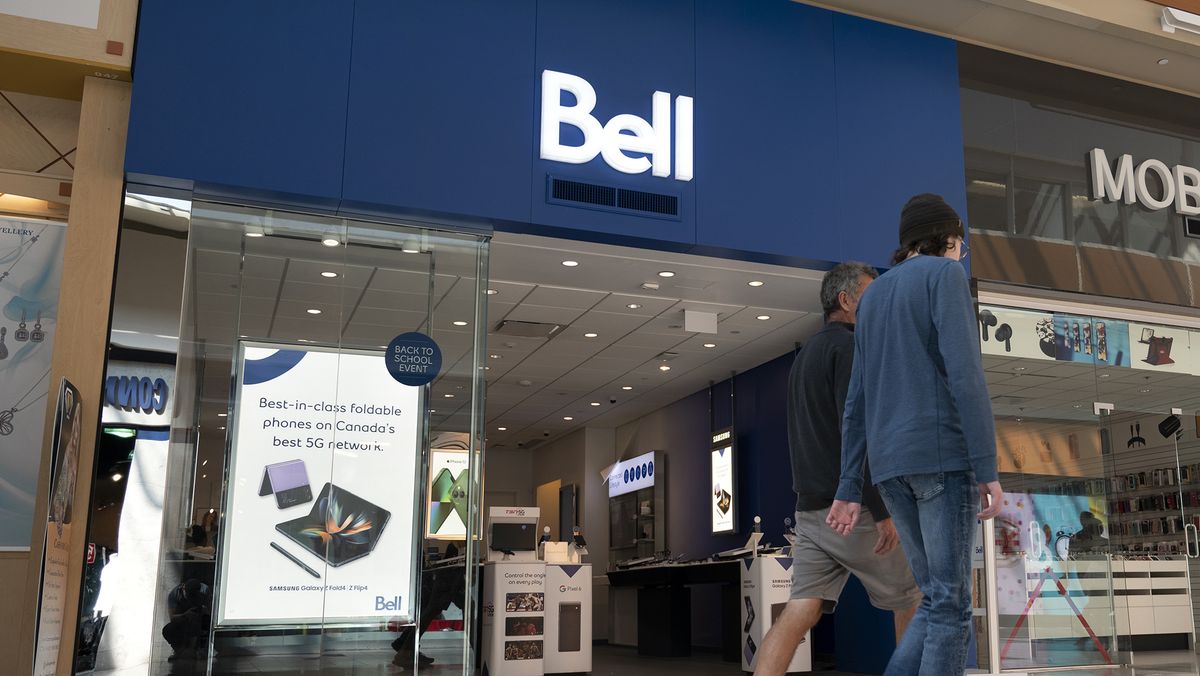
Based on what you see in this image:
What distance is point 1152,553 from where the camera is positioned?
7.06 meters

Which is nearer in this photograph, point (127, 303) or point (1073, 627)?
point (127, 303)

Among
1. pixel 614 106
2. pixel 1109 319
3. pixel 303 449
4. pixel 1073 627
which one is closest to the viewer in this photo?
pixel 303 449

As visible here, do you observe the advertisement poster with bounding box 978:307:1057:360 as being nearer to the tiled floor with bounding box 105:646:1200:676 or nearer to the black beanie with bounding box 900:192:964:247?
the tiled floor with bounding box 105:646:1200:676

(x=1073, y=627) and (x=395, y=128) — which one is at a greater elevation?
(x=395, y=128)

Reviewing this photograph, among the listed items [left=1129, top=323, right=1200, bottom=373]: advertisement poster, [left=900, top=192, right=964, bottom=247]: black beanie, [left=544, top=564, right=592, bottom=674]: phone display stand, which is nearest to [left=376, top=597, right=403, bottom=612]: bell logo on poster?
[left=544, top=564, right=592, bottom=674]: phone display stand

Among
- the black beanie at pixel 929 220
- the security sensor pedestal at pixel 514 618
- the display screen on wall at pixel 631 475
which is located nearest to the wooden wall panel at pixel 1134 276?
the security sensor pedestal at pixel 514 618

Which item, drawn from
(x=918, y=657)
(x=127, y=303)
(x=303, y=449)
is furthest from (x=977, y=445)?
(x=127, y=303)

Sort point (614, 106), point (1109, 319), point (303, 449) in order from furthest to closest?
point (1109, 319) < point (614, 106) < point (303, 449)

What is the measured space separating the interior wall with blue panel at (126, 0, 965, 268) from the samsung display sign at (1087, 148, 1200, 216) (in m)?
1.42

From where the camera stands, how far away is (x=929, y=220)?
9.24 ft

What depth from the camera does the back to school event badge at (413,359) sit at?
17.5 ft

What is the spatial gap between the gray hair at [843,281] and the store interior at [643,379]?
2.28 metres

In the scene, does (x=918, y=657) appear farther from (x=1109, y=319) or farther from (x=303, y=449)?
(x=1109, y=319)

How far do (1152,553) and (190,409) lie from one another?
21.1ft
